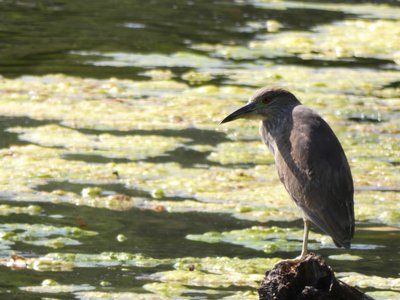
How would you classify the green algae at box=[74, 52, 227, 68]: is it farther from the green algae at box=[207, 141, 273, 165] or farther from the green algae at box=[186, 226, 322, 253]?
the green algae at box=[186, 226, 322, 253]

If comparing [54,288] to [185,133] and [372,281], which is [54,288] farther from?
[185,133]

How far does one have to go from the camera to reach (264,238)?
23.6ft

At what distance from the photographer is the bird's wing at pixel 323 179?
5.52 metres

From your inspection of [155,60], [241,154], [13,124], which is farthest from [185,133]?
[155,60]

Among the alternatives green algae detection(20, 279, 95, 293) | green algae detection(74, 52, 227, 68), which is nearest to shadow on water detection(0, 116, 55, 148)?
green algae detection(74, 52, 227, 68)

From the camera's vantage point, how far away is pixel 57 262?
6617 millimetres

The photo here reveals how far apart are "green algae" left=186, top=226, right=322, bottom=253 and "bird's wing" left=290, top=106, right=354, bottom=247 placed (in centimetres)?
120

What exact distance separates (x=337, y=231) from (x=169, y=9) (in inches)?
410

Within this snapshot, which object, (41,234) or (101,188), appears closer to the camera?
(41,234)

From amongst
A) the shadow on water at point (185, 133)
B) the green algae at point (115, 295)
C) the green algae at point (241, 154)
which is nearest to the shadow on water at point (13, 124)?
the shadow on water at point (185, 133)

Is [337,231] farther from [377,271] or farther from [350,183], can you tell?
[377,271]

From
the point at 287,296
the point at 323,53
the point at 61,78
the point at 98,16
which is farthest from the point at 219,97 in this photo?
the point at 287,296

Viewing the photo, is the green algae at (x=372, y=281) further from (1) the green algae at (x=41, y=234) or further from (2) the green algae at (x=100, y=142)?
(2) the green algae at (x=100, y=142)

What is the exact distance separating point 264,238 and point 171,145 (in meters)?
2.20
